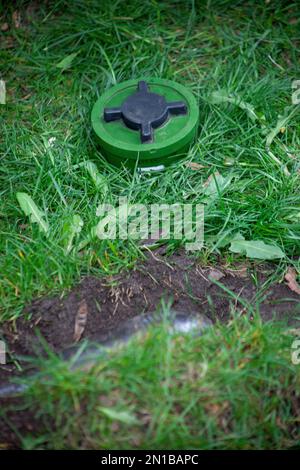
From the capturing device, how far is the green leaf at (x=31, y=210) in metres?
2.81

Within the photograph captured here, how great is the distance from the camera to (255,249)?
276cm

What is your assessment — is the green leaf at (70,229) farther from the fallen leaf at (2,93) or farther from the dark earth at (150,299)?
the fallen leaf at (2,93)

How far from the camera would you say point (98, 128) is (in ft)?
10.3

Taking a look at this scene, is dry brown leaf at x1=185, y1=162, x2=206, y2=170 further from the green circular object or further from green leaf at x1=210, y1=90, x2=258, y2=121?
green leaf at x1=210, y1=90, x2=258, y2=121

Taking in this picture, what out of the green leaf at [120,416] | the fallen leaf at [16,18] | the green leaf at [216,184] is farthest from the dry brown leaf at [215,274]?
the fallen leaf at [16,18]

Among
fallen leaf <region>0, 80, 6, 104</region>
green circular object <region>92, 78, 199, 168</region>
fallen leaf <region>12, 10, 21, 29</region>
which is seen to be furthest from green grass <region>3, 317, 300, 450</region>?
fallen leaf <region>12, 10, 21, 29</region>

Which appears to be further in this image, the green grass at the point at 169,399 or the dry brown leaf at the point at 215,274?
the dry brown leaf at the point at 215,274

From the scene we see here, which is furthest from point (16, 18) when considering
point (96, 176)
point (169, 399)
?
point (169, 399)

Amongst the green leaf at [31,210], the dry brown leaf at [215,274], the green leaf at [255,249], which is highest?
the green leaf at [31,210]

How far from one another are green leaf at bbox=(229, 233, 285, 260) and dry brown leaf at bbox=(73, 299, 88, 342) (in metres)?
0.65

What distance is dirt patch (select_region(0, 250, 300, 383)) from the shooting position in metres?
2.50

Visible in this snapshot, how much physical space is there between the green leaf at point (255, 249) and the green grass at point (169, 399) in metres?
0.60
